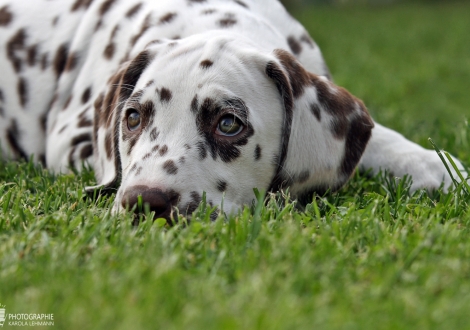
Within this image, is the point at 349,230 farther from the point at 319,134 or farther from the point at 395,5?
the point at 395,5

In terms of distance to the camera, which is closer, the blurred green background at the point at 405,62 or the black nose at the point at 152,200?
the black nose at the point at 152,200

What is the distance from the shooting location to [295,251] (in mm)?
2594

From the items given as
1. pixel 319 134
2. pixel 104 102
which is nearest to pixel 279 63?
pixel 319 134

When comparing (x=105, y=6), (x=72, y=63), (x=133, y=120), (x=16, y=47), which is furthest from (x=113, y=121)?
(x=16, y=47)

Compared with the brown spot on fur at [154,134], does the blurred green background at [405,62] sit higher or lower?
lower

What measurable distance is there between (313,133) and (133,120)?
3.03 feet

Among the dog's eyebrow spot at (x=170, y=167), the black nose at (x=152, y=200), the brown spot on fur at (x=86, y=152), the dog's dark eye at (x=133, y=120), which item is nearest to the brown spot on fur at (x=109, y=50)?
the brown spot on fur at (x=86, y=152)

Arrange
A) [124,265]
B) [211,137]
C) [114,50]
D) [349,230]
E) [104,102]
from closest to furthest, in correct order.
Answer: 1. [124,265]
2. [349,230]
3. [211,137]
4. [104,102]
5. [114,50]

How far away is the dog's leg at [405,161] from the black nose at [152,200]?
160cm

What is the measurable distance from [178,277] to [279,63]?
1.67 meters

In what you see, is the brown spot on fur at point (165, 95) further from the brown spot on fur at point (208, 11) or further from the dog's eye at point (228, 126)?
the brown spot on fur at point (208, 11)

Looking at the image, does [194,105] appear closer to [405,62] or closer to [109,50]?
[109,50]

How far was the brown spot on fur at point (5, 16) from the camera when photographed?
5.29 meters

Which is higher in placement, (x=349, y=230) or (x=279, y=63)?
(x=279, y=63)
